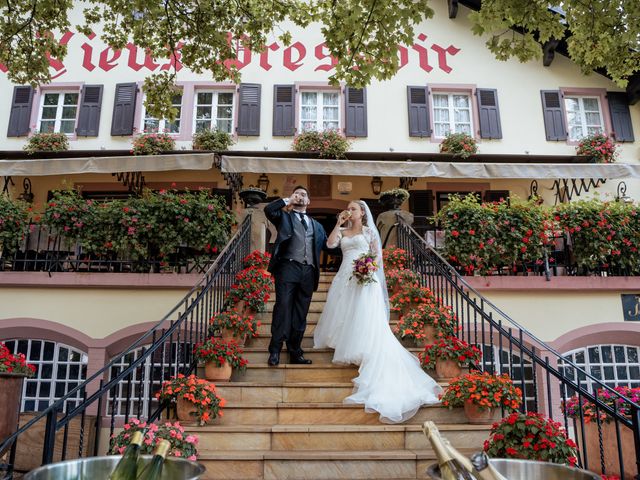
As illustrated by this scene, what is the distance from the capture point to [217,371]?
5.90 m

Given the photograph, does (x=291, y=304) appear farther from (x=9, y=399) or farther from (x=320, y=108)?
(x=320, y=108)

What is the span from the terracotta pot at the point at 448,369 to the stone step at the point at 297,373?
3.13ft

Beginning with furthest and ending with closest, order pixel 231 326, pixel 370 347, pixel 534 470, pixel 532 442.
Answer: pixel 231 326 < pixel 370 347 < pixel 532 442 < pixel 534 470

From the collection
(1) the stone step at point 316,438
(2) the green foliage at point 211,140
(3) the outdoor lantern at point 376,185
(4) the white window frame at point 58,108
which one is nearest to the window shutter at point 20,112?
(4) the white window frame at point 58,108

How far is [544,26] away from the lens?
6570 mm

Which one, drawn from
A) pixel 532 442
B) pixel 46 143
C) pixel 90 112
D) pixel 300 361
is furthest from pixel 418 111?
pixel 532 442

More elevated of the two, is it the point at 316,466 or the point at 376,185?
the point at 376,185

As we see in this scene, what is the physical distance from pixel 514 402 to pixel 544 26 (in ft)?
15.1

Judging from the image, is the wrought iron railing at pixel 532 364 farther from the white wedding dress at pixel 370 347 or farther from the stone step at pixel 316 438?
the stone step at pixel 316 438

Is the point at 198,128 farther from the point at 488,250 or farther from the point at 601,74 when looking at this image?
the point at 601,74

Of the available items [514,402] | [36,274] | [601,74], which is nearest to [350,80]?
[514,402]

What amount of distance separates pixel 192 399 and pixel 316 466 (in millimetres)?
1360

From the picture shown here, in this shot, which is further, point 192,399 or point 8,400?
point 8,400

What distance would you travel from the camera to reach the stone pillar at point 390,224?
9.55 metres
